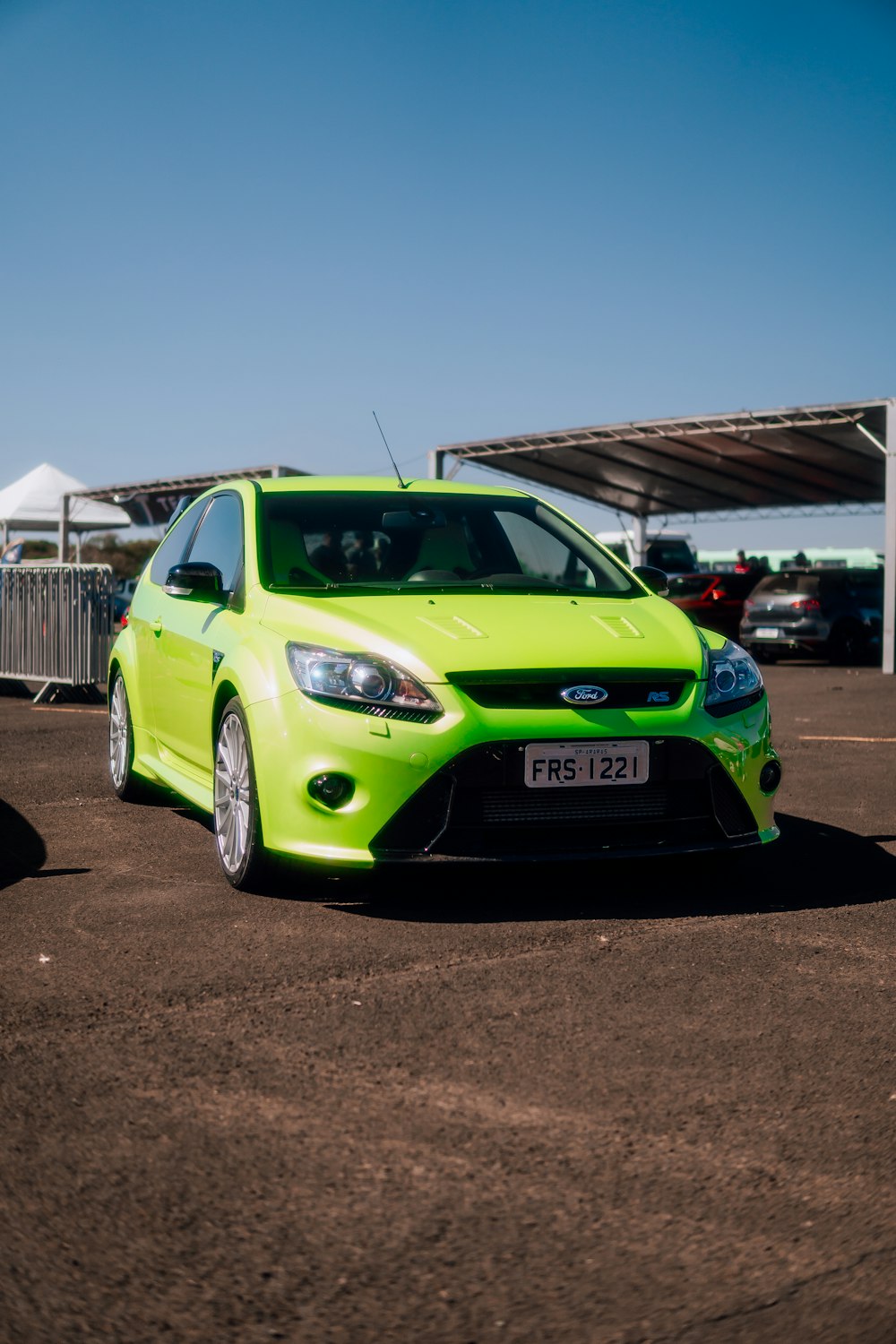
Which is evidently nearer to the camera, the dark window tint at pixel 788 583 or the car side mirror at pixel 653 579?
the car side mirror at pixel 653 579

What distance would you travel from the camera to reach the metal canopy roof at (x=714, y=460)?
23.1 meters

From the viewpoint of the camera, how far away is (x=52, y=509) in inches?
1308

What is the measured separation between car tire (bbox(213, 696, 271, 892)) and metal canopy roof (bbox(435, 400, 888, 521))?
17598mm

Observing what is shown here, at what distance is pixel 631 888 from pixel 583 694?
2.92 ft

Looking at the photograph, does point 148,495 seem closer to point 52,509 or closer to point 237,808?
point 52,509

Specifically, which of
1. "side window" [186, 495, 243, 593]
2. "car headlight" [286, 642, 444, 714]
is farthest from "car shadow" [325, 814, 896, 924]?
"side window" [186, 495, 243, 593]

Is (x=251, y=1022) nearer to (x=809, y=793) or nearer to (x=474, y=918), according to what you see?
(x=474, y=918)

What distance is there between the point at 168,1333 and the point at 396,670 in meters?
2.85

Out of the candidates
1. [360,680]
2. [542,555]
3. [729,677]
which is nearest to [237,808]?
[360,680]

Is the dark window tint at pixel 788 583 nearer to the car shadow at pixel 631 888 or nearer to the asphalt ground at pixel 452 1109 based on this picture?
the car shadow at pixel 631 888

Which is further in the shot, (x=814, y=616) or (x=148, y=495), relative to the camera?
(x=148, y=495)

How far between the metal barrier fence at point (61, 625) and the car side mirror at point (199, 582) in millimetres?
8142

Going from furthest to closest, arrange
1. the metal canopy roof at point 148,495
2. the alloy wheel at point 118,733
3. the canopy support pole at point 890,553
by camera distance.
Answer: the metal canopy roof at point 148,495, the canopy support pole at point 890,553, the alloy wheel at point 118,733

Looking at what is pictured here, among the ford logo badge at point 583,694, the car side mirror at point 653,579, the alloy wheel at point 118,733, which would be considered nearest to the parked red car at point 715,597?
the alloy wheel at point 118,733
